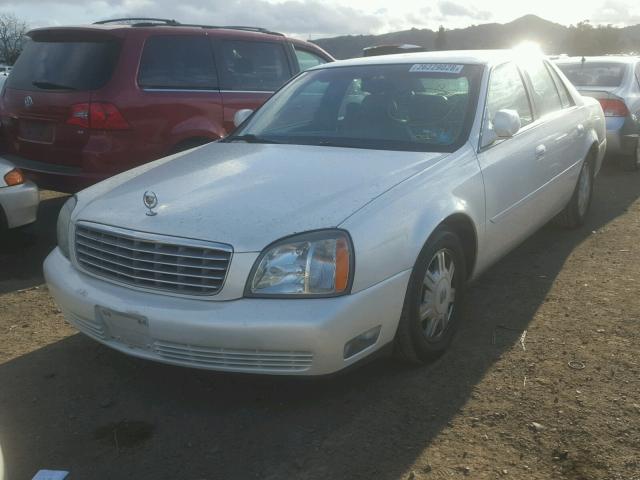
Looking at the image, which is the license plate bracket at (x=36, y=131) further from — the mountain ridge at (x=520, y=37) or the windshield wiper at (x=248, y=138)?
the mountain ridge at (x=520, y=37)

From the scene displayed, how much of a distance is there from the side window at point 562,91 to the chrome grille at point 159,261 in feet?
11.9

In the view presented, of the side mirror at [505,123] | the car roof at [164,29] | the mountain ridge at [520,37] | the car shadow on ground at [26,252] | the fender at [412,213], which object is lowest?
the mountain ridge at [520,37]

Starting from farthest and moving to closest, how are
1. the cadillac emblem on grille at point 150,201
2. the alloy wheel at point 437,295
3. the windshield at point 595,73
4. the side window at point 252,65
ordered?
the windshield at point 595,73
the side window at point 252,65
the alloy wheel at point 437,295
the cadillac emblem on grille at point 150,201

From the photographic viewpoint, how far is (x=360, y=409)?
309cm

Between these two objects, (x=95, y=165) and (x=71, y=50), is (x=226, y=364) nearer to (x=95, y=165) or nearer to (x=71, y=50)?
(x=95, y=165)

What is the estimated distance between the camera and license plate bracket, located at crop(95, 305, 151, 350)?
9.56 ft

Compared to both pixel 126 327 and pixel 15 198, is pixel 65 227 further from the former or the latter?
pixel 15 198

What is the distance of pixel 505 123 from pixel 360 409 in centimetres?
181

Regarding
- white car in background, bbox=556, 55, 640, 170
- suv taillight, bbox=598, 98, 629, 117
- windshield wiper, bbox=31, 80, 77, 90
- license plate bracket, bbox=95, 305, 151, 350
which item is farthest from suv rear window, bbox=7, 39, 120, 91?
suv taillight, bbox=598, 98, 629, 117

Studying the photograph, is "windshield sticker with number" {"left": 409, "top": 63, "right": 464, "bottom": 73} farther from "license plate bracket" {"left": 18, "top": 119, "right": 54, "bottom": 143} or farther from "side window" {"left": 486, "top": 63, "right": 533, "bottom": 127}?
"license plate bracket" {"left": 18, "top": 119, "right": 54, "bottom": 143}

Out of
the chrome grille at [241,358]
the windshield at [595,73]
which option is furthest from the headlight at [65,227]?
the windshield at [595,73]

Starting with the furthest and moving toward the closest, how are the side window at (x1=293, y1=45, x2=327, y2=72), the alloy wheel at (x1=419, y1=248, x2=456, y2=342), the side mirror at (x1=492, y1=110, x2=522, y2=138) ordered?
the side window at (x1=293, y1=45, x2=327, y2=72), the side mirror at (x1=492, y1=110, x2=522, y2=138), the alloy wheel at (x1=419, y1=248, x2=456, y2=342)

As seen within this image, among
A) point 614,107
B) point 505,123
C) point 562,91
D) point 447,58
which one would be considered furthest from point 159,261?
point 614,107

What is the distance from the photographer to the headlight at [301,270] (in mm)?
2785
